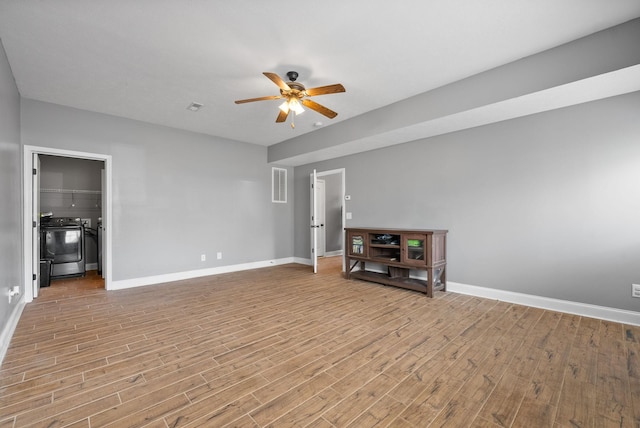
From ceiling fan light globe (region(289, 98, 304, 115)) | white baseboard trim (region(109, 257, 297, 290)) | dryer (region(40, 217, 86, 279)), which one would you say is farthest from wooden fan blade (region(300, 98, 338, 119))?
dryer (region(40, 217, 86, 279))

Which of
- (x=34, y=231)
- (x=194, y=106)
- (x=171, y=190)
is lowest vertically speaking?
(x=34, y=231)

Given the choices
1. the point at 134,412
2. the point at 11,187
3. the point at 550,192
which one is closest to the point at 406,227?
the point at 550,192

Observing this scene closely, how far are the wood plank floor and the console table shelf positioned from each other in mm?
628

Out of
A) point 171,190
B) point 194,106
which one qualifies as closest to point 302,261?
point 171,190

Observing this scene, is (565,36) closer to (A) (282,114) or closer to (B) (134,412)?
(A) (282,114)

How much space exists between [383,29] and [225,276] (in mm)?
4482

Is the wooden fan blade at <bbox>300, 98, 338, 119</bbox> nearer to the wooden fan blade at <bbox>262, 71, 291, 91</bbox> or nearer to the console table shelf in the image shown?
the wooden fan blade at <bbox>262, 71, 291, 91</bbox>

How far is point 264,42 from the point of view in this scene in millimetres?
2504

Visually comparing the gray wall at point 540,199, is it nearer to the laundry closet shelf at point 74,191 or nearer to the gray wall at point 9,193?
the gray wall at point 9,193

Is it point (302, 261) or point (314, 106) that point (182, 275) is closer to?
point (302, 261)

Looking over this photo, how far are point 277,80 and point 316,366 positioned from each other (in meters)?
2.48

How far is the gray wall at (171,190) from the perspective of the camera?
4.07 meters

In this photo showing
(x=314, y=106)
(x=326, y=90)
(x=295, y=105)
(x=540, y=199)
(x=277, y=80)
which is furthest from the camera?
(x=540, y=199)

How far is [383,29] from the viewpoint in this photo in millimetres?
2369
